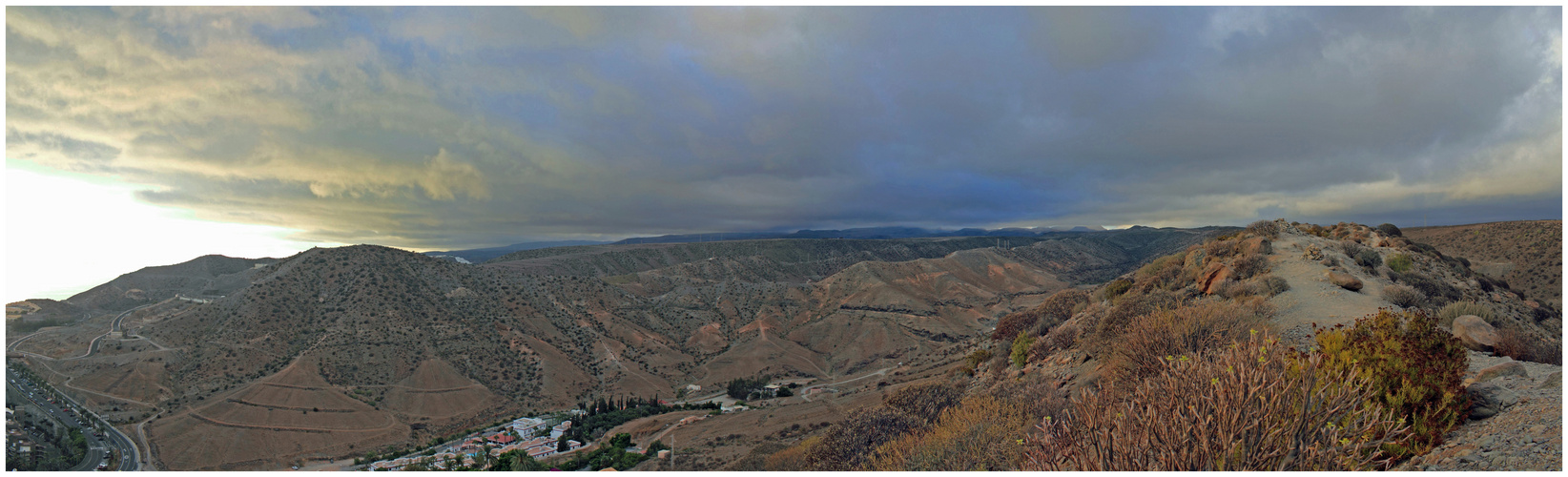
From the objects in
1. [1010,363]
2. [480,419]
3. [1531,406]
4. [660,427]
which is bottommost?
[480,419]

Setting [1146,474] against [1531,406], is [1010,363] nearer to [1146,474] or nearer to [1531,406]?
[1531,406]

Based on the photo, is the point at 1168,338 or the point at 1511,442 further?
the point at 1168,338

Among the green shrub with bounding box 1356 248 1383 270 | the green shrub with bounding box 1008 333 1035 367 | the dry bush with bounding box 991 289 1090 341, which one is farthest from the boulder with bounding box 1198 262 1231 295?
the dry bush with bounding box 991 289 1090 341

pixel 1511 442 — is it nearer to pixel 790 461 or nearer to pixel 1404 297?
pixel 1404 297

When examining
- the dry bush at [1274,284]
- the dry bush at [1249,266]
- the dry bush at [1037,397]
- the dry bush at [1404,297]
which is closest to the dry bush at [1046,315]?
the dry bush at [1249,266]

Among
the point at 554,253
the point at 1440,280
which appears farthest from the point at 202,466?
the point at 554,253

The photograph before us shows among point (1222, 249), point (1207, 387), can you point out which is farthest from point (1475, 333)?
point (1222, 249)
